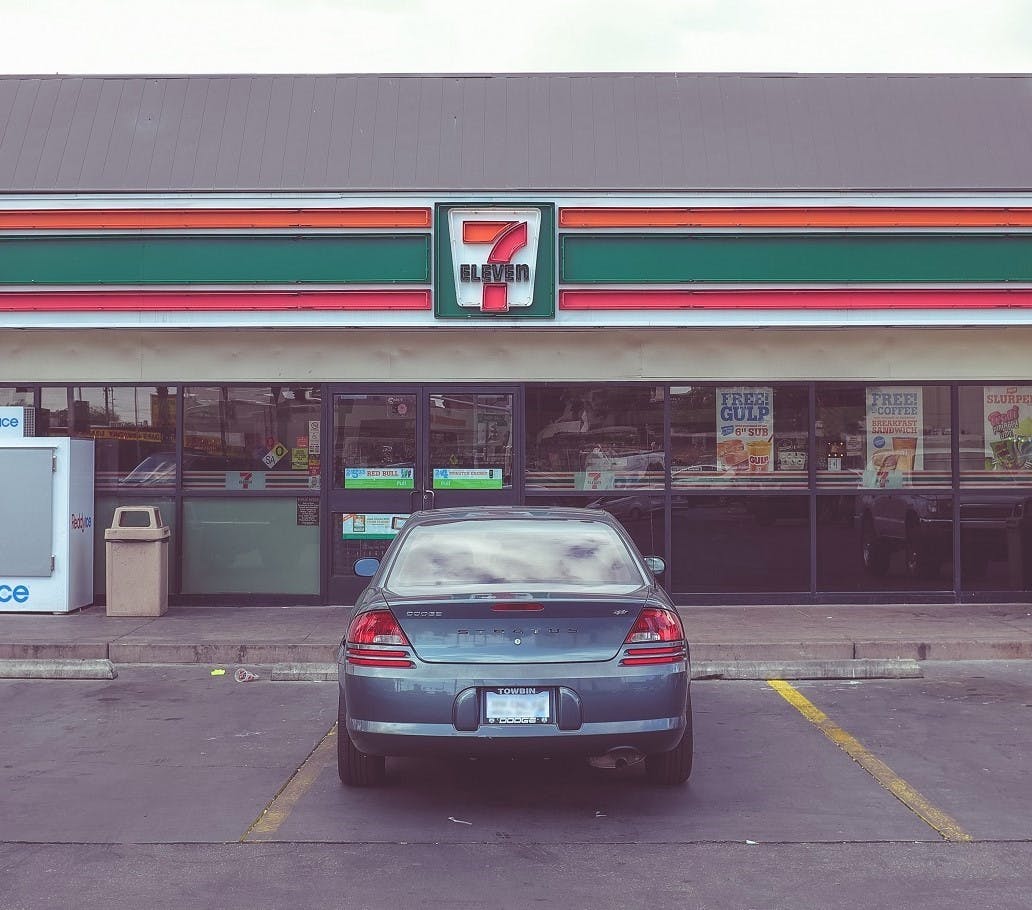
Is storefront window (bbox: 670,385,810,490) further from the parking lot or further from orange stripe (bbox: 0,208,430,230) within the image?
the parking lot

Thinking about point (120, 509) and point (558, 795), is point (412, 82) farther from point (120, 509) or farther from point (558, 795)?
point (558, 795)

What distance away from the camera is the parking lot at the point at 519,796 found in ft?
16.6

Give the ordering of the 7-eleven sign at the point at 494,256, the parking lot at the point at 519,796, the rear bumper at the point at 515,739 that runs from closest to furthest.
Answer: the parking lot at the point at 519,796
the rear bumper at the point at 515,739
the 7-eleven sign at the point at 494,256

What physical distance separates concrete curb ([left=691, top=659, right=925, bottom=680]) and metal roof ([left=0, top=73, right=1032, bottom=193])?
483cm

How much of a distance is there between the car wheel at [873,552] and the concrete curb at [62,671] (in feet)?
25.2

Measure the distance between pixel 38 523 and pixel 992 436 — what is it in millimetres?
10037

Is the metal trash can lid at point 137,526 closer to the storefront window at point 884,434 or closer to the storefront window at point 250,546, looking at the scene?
the storefront window at point 250,546

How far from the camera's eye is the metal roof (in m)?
12.0

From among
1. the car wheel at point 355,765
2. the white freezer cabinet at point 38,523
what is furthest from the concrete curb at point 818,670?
the white freezer cabinet at point 38,523

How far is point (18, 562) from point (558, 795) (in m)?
7.65

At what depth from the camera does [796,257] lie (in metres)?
11.3

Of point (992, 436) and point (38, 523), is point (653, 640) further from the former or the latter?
point (992, 436)

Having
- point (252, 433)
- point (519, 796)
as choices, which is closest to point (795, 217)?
point (252, 433)

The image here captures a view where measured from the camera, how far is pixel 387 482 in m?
12.1
